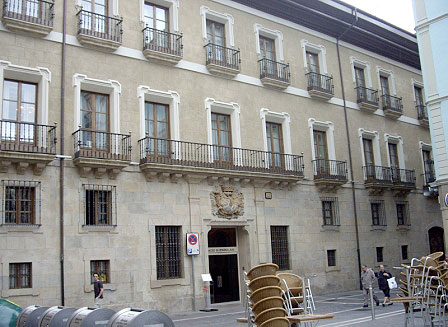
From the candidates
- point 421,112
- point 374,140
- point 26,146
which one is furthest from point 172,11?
point 421,112

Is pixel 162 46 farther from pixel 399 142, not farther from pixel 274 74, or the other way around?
pixel 399 142

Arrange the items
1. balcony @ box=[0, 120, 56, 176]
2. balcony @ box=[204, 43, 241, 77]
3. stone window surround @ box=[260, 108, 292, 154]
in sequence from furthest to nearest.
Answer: stone window surround @ box=[260, 108, 292, 154]
balcony @ box=[204, 43, 241, 77]
balcony @ box=[0, 120, 56, 176]

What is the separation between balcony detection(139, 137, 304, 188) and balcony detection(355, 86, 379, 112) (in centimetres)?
595

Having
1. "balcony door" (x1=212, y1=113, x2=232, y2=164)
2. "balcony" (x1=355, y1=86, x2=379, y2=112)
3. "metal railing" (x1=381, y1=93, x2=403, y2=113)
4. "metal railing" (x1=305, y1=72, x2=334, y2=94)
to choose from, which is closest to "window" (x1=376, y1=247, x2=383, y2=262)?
"balcony" (x1=355, y1=86, x2=379, y2=112)

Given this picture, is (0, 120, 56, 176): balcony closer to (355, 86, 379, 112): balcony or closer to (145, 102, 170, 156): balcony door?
(145, 102, 170, 156): balcony door

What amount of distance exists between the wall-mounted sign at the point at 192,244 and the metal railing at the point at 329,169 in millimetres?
7378

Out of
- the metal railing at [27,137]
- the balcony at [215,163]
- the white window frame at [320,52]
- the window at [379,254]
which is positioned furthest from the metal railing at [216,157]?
the window at [379,254]

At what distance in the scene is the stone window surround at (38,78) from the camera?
16.2 meters

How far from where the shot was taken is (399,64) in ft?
102

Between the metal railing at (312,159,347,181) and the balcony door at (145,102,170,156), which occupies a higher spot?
the balcony door at (145,102,170,156)

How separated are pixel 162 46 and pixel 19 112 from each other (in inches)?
235

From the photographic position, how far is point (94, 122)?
17859 mm

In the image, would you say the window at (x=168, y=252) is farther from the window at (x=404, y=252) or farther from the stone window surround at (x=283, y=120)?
the window at (x=404, y=252)

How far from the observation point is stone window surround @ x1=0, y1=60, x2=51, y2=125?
640 inches
